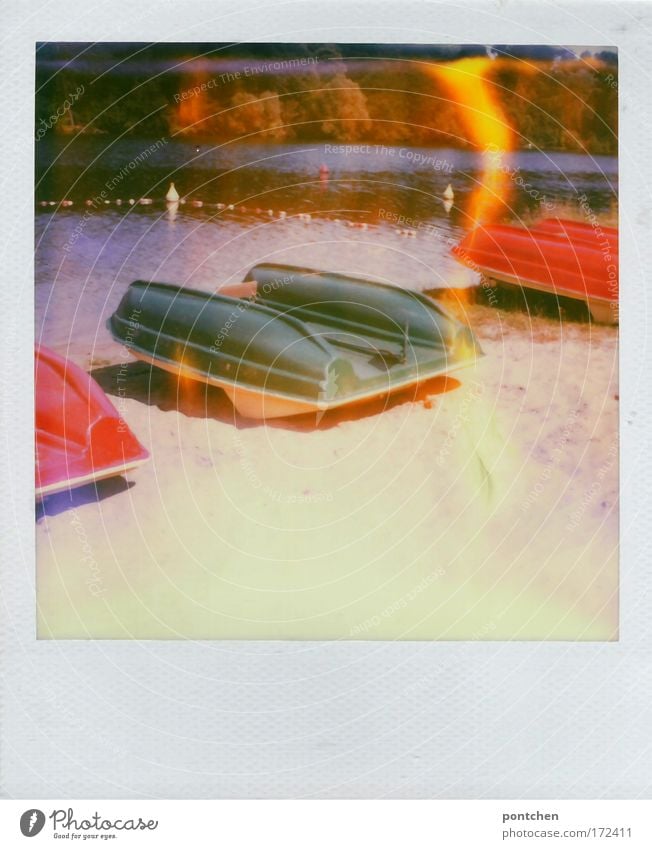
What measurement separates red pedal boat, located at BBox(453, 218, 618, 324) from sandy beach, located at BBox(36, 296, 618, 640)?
1.9 inches

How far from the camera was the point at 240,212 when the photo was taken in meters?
0.87

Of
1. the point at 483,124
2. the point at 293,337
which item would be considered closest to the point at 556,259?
the point at 483,124

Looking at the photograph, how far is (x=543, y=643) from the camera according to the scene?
85cm

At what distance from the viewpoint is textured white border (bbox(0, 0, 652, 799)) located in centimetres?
84

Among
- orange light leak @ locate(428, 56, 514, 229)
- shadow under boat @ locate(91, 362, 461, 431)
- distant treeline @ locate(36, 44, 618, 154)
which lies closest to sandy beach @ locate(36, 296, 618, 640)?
shadow under boat @ locate(91, 362, 461, 431)

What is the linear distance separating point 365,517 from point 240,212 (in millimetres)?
395

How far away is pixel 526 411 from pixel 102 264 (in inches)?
21.2

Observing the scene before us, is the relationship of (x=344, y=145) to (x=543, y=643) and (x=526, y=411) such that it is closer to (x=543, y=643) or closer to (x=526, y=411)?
(x=526, y=411)

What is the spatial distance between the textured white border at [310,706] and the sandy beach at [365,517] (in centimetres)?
3

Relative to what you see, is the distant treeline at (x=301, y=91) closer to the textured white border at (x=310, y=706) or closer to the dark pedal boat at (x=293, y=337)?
the textured white border at (x=310, y=706)

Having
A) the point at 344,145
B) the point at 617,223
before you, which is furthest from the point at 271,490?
the point at 617,223

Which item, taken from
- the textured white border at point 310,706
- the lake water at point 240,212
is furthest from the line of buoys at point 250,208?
the textured white border at point 310,706

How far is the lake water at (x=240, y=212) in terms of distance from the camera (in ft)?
2.83
